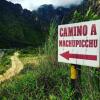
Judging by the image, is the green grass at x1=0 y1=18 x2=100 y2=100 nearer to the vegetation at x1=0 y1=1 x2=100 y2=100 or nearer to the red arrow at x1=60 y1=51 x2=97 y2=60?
the vegetation at x1=0 y1=1 x2=100 y2=100

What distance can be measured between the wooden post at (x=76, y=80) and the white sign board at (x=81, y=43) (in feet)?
0.54

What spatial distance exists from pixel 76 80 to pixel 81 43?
66 cm

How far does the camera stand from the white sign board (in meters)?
6.13

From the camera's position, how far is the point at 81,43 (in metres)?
6.49

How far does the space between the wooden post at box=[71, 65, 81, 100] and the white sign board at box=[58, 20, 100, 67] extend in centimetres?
16

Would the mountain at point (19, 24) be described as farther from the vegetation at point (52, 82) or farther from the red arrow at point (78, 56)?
the red arrow at point (78, 56)

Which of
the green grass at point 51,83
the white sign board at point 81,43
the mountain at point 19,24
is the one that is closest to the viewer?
the white sign board at point 81,43

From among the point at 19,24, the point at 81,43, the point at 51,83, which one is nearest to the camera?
the point at 81,43

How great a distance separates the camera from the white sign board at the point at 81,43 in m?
6.13

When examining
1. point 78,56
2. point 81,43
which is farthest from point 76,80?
point 81,43

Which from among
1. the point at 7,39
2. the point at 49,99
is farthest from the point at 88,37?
the point at 7,39

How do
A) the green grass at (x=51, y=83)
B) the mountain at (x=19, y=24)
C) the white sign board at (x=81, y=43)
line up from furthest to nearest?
the mountain at (x=19, y=24) < the green grass at (x=51, y=83) < the white sign board at (x=81, y=43)

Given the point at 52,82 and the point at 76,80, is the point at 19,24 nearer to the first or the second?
the point at 52,82

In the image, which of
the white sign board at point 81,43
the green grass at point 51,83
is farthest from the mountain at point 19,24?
the white sign board at point 81,43
